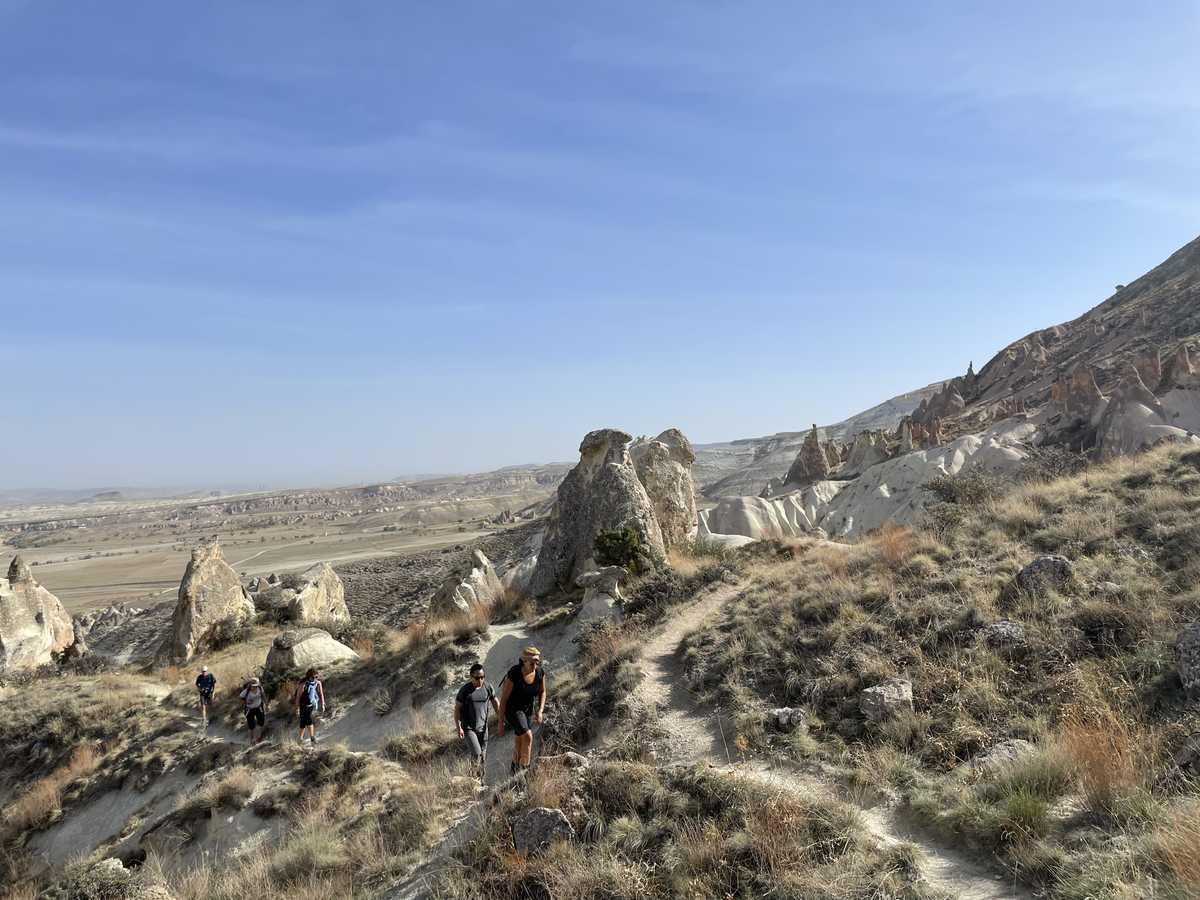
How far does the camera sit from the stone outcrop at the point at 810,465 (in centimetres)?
5184

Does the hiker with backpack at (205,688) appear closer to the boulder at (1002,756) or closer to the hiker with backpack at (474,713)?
the hiker with backpack at (474,713)

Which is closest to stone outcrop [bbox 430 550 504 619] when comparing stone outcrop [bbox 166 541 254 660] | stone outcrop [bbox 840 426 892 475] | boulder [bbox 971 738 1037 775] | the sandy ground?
stone outcrop [bbox 166 541 254 660]

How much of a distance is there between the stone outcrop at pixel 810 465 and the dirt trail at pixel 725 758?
41139mm

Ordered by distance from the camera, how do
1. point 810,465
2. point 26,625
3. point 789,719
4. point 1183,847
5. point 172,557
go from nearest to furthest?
1. point 1183,847
2. point 789,719
3. point 26,625
4. point 810,465
5. point 172,557

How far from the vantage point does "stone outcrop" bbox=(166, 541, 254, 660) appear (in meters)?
20.7

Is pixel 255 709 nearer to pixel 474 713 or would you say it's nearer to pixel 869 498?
pixel 474 713

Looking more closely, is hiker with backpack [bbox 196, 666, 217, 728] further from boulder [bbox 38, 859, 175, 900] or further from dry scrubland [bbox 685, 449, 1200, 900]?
dry scrubland [bbox 685, 449, 1200, 900]

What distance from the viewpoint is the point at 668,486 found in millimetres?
20406

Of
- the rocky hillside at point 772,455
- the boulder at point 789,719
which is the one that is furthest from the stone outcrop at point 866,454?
the boulder at point 789,719

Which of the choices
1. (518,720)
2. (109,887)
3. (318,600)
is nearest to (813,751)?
(518,720)

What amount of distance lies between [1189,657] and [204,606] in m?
23.8

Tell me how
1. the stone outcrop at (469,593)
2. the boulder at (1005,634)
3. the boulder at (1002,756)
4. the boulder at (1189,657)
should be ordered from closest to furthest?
the boulder at (1002,756) → the boulder at (1189,657) → the boulder at (1005,634) → the stone outcrop at (469,593)

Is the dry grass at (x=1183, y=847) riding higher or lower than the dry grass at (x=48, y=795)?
higher

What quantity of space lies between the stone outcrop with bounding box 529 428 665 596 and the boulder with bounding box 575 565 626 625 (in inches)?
63.8
